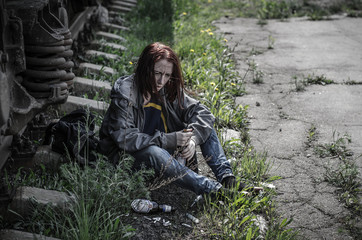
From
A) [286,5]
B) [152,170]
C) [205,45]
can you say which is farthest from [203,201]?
[286,5]

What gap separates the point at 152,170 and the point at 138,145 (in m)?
0.25

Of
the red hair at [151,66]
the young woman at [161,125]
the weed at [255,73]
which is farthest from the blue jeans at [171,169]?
the weed at [255,73]

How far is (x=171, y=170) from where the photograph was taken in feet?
11.1

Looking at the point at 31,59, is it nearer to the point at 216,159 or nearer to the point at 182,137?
the point at 182,137

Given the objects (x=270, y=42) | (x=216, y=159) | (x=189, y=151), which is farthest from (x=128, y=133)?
(x=270, y=42)

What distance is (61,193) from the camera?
3.20 meters

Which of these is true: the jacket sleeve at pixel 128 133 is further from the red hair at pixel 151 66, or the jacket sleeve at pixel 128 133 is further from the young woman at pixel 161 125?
the red hair at pixel 151 66

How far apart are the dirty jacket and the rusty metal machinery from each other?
421 millimetres

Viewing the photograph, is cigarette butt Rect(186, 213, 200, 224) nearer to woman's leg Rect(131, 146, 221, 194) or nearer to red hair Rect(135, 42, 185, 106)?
woman's leg Rect(131, 146, 221, 194)

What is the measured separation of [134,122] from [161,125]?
0.26 metres

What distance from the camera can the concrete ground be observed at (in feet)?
12.0

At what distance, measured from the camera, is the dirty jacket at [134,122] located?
342cm

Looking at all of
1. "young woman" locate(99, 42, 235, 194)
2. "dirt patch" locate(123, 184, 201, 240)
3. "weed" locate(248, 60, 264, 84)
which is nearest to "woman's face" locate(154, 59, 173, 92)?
"young woman" locate(99, 42, 235, 194)

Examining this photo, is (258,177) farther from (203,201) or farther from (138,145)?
(138,145)
